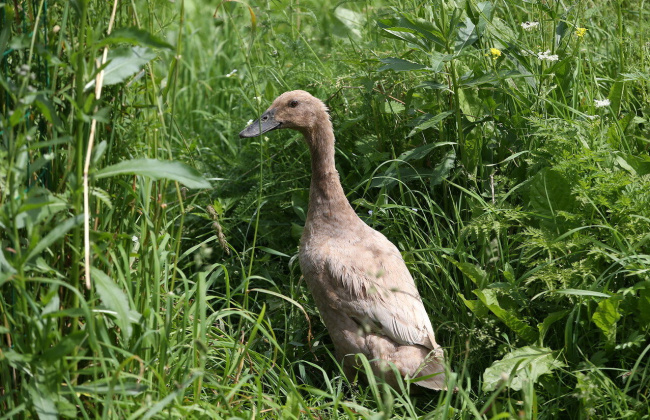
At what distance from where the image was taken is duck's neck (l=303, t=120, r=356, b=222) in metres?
3.60

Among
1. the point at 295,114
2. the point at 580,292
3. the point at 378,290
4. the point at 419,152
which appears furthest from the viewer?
the point at 295,114

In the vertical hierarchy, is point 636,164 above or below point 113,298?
below

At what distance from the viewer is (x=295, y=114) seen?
3758mm

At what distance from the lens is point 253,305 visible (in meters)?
3.57

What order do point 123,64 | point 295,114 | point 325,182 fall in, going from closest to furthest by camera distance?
point 123,64, point 325,182, point 295,114

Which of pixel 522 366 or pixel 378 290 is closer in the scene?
pixel 522 366

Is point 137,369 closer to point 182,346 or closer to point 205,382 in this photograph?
point 182,346

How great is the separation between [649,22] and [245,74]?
2443 mm

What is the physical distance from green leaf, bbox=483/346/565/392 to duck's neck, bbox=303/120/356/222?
1.05m

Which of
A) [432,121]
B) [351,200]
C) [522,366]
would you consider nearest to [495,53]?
[432,121]

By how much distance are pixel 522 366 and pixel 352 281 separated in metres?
0.84

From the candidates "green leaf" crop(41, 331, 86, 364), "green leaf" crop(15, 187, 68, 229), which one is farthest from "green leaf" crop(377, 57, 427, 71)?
"green leaf" crop(41, 331, 86, 364)

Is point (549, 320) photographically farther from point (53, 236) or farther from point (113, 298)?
point (53, 236)

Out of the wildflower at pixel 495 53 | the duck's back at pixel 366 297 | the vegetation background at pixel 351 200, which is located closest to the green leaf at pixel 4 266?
the vegetation background at pixel 351 200
